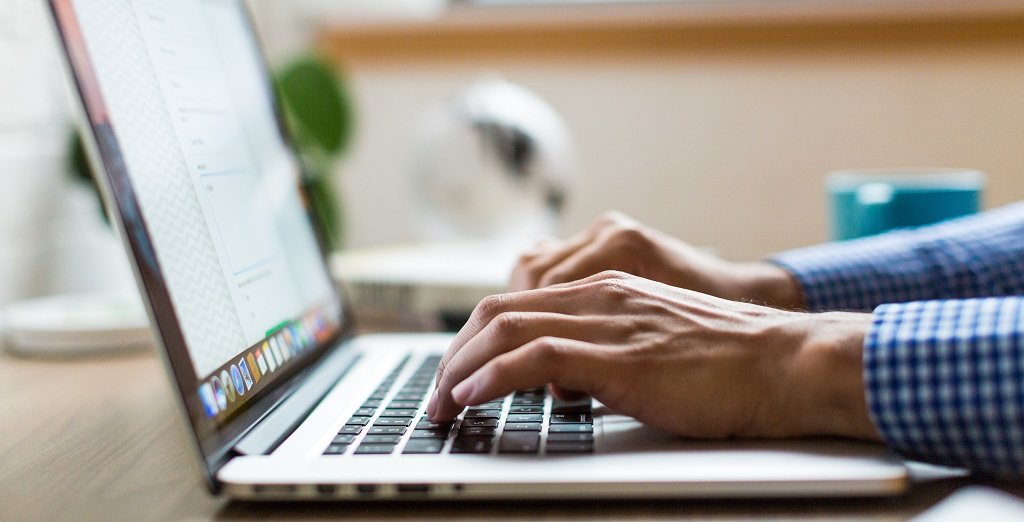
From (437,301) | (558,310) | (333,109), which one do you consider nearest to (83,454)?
(558,310)

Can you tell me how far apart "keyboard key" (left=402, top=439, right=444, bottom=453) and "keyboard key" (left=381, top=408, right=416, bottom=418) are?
56mm

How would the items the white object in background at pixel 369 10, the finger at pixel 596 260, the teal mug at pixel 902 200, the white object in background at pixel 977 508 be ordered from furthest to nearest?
the white object in background at pixel 369 10 → the teal mug at pixel 902 200 → the finger at pixel 596 260 → the white object in background at pixel 977 508

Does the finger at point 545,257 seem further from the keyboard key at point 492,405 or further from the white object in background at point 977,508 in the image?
the white object in background at point 977,508

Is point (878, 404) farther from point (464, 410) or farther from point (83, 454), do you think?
point (83, 454)

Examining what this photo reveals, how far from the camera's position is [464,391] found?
16.9 inches

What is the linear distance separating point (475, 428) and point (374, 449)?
59 mm

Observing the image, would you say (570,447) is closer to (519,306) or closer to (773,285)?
(519,306)

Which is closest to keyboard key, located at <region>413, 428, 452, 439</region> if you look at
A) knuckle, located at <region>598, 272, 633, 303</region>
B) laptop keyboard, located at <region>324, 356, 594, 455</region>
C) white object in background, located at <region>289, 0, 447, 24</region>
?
laptop keyboard, located at <region>324, 356, 594, 455</region>

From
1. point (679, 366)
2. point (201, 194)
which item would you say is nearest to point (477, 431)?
point (679, 366)

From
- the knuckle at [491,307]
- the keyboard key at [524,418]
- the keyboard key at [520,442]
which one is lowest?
the keyboard key at [524,418]

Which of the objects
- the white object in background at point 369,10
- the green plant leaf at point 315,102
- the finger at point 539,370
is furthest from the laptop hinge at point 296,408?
the white object in background at point 369,10

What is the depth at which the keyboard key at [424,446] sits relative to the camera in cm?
40

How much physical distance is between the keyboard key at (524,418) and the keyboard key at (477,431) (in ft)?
0.07

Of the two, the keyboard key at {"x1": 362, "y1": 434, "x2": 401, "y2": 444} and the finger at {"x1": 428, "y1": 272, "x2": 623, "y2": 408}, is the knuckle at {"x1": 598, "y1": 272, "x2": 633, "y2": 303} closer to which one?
the finger at {"x1": 428, "y1": 272, "x2": 623, "y2": 408}
